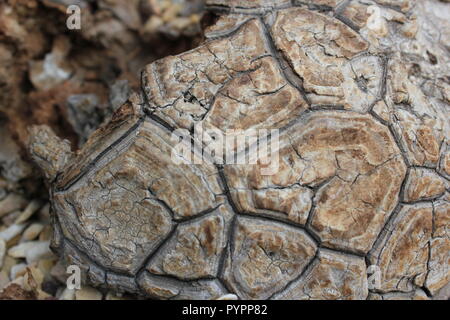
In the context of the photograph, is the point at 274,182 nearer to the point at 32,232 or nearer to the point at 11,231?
the point at 32,232

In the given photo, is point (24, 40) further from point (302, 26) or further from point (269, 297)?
point (269, 297)

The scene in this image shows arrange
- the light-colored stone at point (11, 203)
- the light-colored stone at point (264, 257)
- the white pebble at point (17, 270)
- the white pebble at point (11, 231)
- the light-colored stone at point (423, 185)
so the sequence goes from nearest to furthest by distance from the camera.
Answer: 1. the light-colored stone at point (264, 257)
2. the light-colored stone at point (423, 185)
3. the white pebble at point (17, 270)
4. the white pebble at point (11, 231)
5. the light-colored stone at point (11, 203)

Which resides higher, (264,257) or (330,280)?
(264,257)

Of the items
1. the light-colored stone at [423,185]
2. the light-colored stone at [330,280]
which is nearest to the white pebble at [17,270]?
the light-colored stone at [330,280]

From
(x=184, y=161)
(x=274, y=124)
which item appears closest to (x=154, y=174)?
(x=184, y=161)

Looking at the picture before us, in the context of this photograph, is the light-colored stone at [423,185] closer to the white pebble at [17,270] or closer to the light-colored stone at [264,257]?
the light-colored stone at [264,257]

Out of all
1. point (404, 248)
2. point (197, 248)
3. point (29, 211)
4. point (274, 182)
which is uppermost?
point (274, 182)

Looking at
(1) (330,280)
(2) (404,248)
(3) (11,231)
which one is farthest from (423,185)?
(3) (11,231)

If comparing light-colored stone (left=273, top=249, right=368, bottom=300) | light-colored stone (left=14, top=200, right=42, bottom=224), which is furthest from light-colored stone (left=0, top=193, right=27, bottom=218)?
light-colored stone (left=273, top=249, right=368, bottom=300)
